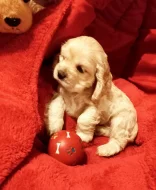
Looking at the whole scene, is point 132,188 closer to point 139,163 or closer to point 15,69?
point 139,163

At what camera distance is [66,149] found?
147 centimetres

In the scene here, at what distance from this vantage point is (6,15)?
1.32 meters

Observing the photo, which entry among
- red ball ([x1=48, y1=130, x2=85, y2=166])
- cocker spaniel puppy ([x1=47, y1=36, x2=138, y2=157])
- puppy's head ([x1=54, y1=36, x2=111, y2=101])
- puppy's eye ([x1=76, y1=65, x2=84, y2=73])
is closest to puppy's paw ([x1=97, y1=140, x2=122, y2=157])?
cocker spaniel puppy ([x1=47, y1=36, x2=138, y2=157])

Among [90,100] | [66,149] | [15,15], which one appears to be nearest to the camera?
[15,15]

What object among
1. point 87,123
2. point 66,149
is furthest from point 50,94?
point 66,149

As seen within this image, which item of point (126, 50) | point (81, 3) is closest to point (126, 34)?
point (126, 50)

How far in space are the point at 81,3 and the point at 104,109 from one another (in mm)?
543

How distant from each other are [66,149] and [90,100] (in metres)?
0.32

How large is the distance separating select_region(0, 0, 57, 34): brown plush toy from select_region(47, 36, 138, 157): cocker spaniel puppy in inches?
10.0

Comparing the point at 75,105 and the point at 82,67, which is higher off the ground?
the point at 82,67

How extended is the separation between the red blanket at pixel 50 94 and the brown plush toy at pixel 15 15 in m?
0.11

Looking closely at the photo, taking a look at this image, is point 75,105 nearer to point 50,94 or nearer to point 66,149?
point 50,94

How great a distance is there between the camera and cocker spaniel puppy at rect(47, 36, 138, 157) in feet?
5.17

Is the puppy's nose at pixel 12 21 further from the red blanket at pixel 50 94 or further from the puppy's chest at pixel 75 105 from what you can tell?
the puppy's chest at pixel 75 105
